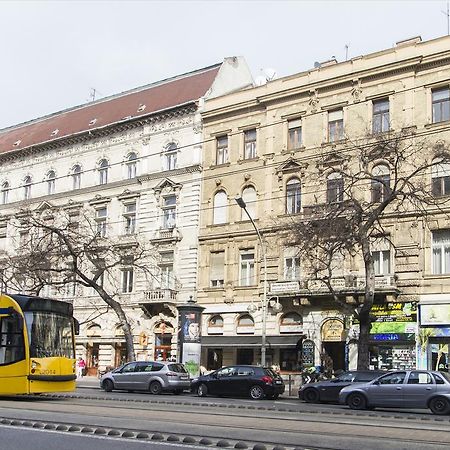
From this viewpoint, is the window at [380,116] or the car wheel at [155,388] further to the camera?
the window at [380,116]

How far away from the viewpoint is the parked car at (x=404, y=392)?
71.2ft

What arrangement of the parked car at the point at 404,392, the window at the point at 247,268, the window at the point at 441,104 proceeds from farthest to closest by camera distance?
the window at the point at 247,268 → the window at the point at 441,104 → the parked car at the point at 404,392

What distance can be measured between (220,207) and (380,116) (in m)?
11.0

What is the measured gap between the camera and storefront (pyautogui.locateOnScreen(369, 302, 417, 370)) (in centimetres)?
3400

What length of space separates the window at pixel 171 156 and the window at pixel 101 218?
5.95 m

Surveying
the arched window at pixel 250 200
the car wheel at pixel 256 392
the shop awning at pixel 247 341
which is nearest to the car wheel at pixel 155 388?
the car wheel at pixel 256 392

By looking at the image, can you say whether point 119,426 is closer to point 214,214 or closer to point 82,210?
point 214,214

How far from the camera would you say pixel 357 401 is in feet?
76.4

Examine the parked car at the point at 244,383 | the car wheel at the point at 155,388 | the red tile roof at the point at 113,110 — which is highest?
the red tile roof at the point at 113,110

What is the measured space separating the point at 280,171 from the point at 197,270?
7.72m

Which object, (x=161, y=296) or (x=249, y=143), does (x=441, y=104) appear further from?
(x=161, y=296)

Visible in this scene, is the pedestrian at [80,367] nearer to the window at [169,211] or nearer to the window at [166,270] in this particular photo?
the window at [166,270]

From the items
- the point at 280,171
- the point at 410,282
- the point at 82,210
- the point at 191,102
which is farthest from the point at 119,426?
the point at 82,210

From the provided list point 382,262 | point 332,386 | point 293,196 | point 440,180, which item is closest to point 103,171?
point 293,196
